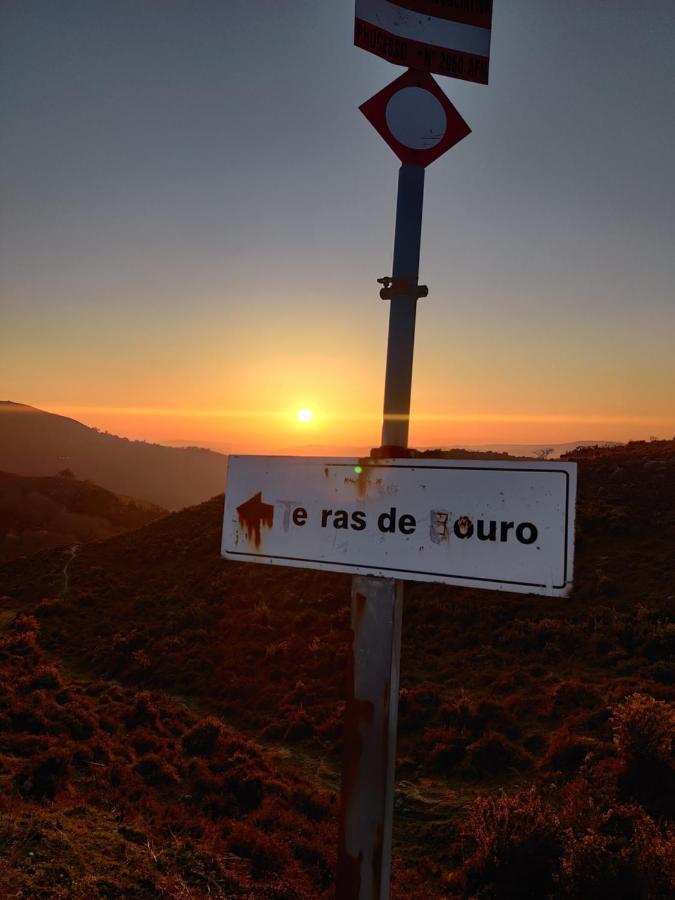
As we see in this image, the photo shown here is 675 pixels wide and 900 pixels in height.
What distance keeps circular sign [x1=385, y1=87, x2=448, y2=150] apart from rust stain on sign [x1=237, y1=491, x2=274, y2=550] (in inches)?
62.5

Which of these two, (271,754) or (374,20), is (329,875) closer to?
(271,754)

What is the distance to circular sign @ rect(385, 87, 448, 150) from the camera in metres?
2.25

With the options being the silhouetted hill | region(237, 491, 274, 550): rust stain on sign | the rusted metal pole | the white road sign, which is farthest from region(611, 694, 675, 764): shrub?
the silhouetted hill

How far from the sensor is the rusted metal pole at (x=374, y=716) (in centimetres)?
199

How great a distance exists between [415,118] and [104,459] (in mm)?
150329

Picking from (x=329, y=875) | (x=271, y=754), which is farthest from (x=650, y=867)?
(x=271, y=754)

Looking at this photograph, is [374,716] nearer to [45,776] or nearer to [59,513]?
[45,776]

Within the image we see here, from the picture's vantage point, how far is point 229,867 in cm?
623

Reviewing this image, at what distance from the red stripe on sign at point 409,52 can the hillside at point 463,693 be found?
6.40 m

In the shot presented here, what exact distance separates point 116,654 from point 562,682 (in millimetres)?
13772

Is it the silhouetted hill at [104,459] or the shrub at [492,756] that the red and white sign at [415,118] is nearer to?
the shrub at [492,756]

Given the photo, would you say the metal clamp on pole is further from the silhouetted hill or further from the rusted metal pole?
the silhouetted hill

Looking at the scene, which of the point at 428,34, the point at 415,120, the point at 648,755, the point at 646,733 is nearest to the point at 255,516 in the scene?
the point at 415,120

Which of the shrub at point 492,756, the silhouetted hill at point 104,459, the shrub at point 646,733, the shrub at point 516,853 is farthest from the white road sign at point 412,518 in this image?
the silhouetted hill at point 104,459
